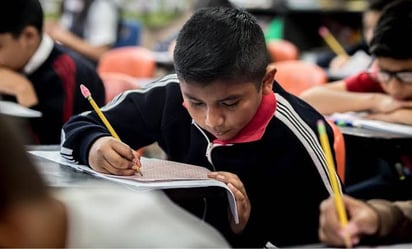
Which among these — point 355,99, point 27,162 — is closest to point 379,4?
point 355,99

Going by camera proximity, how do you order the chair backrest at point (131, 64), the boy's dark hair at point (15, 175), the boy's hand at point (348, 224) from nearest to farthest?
the boy's dark hair at point (15, 175), the boy's hand at point (348, 224), the chair backrest at point (131, 64)

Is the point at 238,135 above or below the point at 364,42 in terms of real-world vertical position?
above

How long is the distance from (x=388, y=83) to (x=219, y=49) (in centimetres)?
77

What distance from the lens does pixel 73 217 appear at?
0.57 metres

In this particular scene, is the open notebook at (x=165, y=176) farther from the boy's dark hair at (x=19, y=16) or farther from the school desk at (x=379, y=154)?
the boy's dark hair at (x=19, y=16)

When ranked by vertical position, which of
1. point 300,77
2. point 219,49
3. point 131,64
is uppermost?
point 219,49

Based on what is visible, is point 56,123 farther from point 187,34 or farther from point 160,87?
point 187,34

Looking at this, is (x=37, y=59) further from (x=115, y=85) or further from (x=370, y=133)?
(x=370, y=133)

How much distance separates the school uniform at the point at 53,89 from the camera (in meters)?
2.04

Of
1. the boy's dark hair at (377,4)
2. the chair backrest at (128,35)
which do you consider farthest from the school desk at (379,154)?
the chair backrest at (128,35)

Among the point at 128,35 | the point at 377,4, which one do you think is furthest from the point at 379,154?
the point at 128,35

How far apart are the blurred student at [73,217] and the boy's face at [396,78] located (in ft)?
4.74

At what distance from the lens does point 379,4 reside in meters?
3.21

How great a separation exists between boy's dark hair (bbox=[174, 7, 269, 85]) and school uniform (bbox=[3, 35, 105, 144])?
68 centimetres
